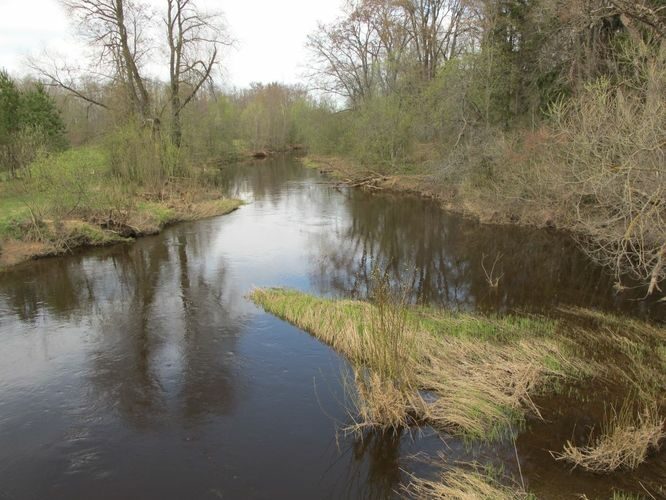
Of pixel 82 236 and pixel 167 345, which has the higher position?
pixel 82 236

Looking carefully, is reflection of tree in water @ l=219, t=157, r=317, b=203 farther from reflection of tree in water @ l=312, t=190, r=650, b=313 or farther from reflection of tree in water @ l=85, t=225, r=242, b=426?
reflection of tree in water @ l=85, t=225, r=242, b=426

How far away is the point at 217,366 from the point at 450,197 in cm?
1943

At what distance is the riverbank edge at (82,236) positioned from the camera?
1507 cm

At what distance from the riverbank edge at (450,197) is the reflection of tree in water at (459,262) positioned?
72cm

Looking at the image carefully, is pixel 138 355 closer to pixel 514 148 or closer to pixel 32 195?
pixel 32 195

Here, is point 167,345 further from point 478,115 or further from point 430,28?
point 430,28

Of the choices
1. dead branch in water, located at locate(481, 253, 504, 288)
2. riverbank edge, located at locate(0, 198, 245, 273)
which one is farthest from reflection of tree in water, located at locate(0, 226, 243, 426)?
dead branch in water, located at locate(481, 253, 504, 288)

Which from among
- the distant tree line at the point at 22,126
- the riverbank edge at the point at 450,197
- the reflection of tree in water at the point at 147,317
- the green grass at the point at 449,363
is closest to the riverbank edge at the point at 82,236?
the reflection of tree in water at the point at 147,317

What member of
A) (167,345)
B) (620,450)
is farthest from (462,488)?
(167,345)

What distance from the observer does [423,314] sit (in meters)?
10.6

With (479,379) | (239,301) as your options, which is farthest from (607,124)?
(239,301)

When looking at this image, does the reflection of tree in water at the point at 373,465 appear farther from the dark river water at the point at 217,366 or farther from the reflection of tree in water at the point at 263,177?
the reflection of tree in water at the point at 263,177

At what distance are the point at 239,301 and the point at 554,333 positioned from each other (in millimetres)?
7420

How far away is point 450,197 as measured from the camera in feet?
83.4
